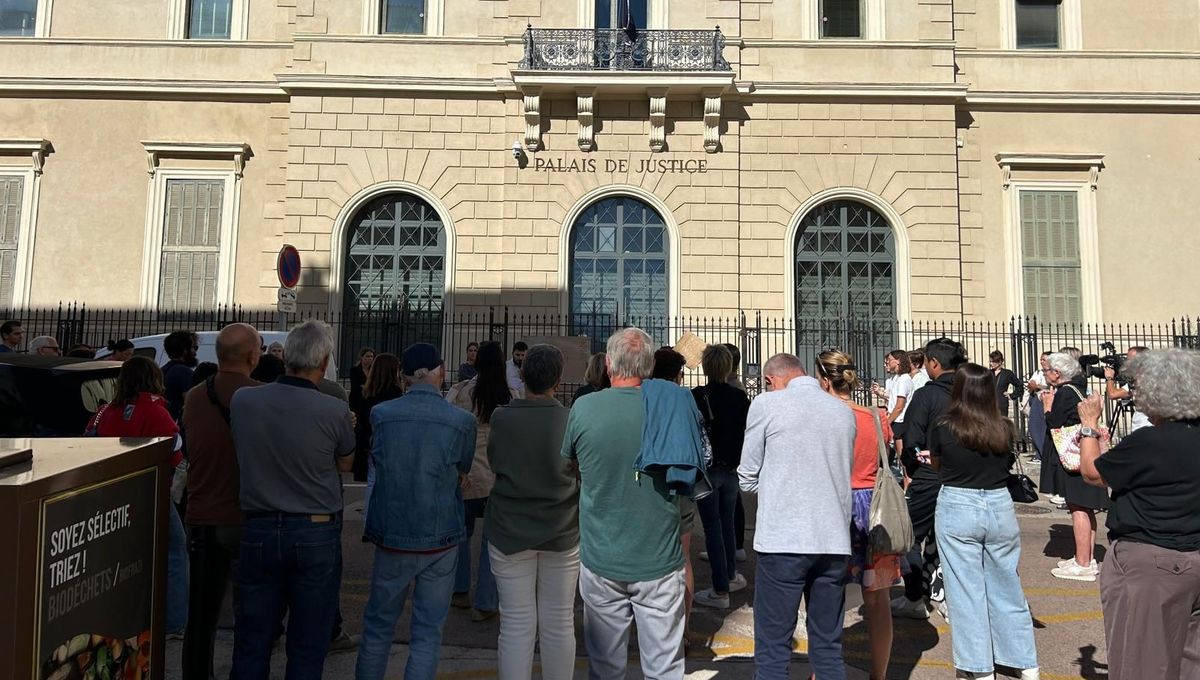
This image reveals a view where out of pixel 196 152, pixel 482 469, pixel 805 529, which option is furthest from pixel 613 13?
pixel 805 529

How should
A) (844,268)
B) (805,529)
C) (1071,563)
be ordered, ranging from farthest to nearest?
1. (844,268)
2. (1071,563)
3. (805,529)

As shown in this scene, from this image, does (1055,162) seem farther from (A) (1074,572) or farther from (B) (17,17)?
(B) (17,17)

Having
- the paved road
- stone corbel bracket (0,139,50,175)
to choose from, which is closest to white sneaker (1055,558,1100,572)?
the paved road

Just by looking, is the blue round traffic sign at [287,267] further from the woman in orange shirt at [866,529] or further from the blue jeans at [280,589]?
the woman in orange shirt at [866,529]

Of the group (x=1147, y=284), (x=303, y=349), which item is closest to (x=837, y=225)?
(x=1147, y=284)

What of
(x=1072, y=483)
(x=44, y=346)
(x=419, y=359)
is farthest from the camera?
(x=44, y=346)

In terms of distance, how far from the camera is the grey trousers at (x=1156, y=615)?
3.26 m

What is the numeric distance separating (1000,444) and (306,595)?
380 cm

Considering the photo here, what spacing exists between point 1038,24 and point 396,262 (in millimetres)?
15430

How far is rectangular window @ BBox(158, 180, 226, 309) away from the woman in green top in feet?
48.0

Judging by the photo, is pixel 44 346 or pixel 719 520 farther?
pixel 44 346

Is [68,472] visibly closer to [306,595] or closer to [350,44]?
[306,595]

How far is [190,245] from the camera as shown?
16.4m

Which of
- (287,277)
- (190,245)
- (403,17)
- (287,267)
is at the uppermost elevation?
(403,17)
